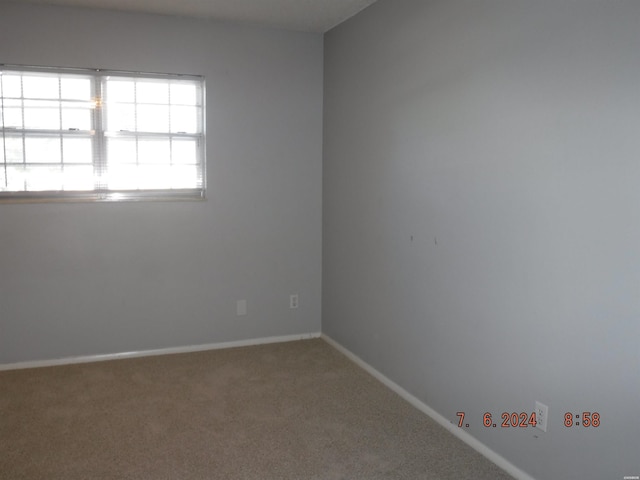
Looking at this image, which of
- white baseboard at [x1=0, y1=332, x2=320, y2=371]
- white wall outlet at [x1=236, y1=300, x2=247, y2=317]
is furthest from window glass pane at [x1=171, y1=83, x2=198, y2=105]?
white baseboard at [x1=0, y1=332, x2=320, y2=371]

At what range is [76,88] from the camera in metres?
4.04

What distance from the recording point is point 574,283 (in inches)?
90.6

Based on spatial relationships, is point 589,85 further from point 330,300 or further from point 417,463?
point 330,300

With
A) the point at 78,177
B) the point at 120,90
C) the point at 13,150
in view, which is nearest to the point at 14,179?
the point at 13,150

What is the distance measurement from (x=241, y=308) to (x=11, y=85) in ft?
7.38

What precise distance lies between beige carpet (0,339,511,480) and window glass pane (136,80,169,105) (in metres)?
1.90

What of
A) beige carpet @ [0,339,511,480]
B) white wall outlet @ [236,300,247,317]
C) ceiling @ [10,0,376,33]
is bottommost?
beige carpet @ [0,339,511,480]

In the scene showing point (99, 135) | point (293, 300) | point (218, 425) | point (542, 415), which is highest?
point (99, 135)

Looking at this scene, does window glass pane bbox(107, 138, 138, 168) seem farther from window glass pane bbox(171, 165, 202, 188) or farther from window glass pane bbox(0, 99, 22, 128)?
window glass pane bbox(0, 99, 22, 128)

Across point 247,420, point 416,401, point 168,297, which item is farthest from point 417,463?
point 168,297

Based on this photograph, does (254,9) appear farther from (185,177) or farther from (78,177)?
(78,177)

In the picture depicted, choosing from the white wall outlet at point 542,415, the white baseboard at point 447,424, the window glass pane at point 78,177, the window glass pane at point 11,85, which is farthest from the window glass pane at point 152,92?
the white wall outlet at point 542,415

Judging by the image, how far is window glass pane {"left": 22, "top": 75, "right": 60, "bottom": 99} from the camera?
3924mm

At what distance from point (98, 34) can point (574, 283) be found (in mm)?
3447
